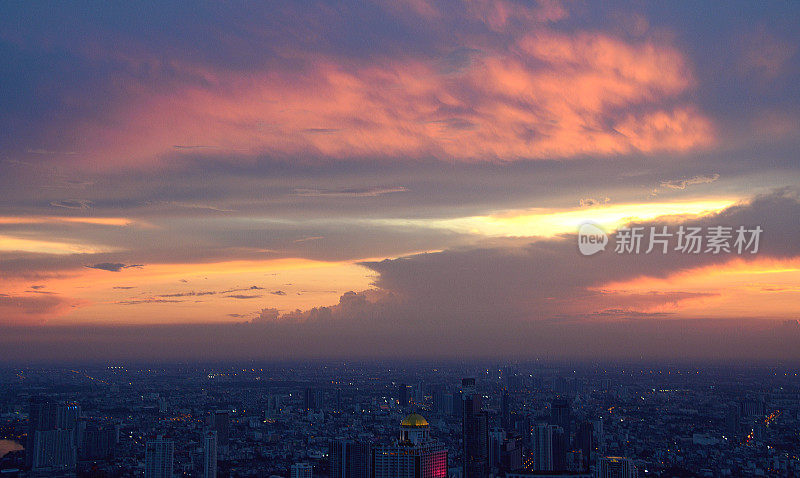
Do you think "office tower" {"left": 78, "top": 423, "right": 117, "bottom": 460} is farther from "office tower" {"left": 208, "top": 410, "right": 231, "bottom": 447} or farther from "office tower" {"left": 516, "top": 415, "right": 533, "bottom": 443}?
"office tower" {"left": 516, "top": 415, "right": 533, "bottom": 443}

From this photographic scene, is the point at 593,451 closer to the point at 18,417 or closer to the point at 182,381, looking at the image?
the point at 18,417

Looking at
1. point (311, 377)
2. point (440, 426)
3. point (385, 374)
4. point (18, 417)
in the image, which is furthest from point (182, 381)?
point (440, 426)

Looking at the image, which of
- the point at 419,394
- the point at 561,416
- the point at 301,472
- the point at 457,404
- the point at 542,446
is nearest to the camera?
the point at 301,472

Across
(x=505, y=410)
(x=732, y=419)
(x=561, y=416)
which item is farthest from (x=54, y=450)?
(x=732, y=419)

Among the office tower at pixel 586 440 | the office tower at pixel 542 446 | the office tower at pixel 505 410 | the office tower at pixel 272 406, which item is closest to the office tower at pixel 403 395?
the office tower at pixel 505 410

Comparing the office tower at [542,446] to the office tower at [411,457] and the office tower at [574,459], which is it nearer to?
the office tower at [574,459]

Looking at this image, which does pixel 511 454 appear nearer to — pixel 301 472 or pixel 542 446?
pixel 542 446
